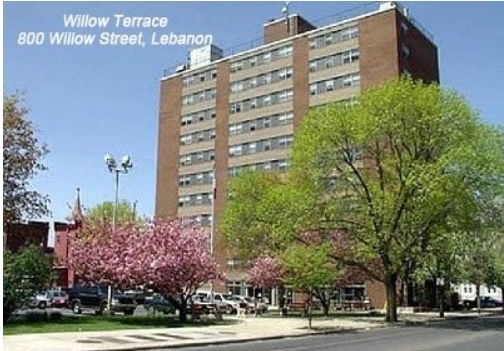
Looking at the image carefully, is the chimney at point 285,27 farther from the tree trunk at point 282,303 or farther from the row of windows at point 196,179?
the tree trunk at point 282,303

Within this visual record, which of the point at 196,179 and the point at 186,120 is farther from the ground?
the point at 186,120

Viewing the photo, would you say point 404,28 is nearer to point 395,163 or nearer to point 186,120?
point 186,120

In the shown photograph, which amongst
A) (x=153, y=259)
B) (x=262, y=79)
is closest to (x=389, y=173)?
(x=153, y=259)

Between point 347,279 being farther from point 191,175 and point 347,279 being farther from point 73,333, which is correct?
point 191,175

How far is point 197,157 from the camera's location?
6538cm

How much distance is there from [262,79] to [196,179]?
11352 millimetres

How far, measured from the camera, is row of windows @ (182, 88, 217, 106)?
214 ft

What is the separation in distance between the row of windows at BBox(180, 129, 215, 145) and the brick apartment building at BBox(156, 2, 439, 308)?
0.09 meters

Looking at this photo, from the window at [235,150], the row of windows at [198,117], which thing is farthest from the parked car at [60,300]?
the row of windows at [198,117]

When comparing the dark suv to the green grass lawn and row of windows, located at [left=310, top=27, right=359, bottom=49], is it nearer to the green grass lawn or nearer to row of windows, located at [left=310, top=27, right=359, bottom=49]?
the green grass lawn

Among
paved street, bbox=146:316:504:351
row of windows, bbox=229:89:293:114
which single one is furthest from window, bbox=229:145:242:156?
paved street, bbox=146:316:504:351

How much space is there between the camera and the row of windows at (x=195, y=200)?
63.6 m

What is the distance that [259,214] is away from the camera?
3112cm

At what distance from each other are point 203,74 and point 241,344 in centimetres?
5099
